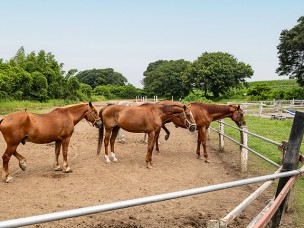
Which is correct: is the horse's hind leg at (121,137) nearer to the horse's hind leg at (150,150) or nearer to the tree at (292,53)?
the horse's hind leg at (150,150)

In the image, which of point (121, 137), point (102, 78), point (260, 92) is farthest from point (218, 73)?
point (102, 78)

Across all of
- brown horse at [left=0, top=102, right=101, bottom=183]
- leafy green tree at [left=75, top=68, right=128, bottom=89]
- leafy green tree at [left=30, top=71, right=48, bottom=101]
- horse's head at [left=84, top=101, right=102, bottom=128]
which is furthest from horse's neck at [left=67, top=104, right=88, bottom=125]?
leafy green tree at [left=75, top=68, right=128, bottom=89]

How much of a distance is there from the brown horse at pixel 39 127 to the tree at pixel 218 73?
38169 mm

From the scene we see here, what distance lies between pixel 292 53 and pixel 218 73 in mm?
10089

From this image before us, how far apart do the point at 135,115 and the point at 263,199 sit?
→ 378 cm

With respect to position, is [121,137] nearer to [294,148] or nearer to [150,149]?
[150,149]

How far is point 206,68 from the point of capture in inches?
1795

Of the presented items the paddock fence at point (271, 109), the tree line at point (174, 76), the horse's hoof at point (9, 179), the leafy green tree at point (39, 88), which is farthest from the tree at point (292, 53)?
the horse's hoof at point (9, 179)

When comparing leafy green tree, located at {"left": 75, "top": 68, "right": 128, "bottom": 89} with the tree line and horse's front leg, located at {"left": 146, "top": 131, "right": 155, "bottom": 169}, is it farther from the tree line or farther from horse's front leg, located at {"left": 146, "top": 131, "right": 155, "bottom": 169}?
horse's front leg, located at {"left": 146, "top": 131, "right": 155, "bottom": 169}

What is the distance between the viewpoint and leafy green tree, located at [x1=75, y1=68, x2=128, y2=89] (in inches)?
3459

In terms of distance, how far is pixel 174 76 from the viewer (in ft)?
187

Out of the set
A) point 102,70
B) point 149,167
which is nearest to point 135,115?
point 149,167

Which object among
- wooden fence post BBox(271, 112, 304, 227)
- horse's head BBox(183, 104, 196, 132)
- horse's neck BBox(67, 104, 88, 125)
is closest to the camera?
wooden fence post BBox(271, 112, 304, 227)

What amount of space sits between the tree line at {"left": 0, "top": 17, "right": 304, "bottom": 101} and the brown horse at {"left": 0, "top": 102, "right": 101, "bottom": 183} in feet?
59.0
